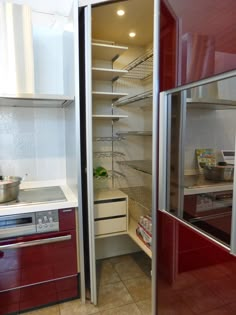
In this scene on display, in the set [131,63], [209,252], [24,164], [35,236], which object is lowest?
[35,236]

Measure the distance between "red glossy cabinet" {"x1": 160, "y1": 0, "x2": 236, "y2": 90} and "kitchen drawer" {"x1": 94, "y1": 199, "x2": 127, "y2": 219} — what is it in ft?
3.64

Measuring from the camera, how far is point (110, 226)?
210 centimetres

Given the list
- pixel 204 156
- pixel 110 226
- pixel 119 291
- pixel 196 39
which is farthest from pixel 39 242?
pixel 196 39

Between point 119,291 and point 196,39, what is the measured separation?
6.40 ft

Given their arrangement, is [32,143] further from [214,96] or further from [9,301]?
[214,96]

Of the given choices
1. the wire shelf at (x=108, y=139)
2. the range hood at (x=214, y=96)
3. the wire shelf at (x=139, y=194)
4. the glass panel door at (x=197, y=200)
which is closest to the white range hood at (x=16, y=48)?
the wire shelf at (x=108, y=139)

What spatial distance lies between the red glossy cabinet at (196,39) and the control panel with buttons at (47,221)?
3.75 ft

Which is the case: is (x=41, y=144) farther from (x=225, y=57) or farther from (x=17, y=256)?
(x=225, y=57)

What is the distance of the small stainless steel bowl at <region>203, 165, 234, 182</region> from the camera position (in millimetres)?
1059

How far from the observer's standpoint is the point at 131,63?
7.64ft

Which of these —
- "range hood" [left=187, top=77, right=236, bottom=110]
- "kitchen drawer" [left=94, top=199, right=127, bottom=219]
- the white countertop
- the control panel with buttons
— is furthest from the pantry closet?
"range hood" [left=187, top=77, right=236, bottom=110]

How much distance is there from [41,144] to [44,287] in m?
1.18

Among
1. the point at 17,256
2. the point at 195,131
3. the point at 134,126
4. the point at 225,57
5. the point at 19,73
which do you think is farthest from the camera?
the point at 134,126

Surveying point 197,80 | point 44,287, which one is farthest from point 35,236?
point 197,80
